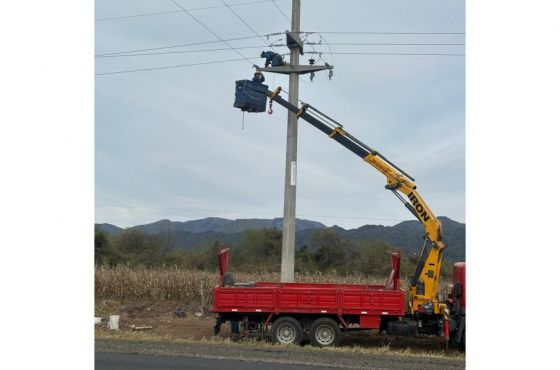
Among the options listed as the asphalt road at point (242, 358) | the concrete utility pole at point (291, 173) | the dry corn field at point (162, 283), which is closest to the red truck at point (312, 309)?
the asphalt road at point (242, 358)

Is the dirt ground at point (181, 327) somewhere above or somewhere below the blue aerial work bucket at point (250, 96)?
below

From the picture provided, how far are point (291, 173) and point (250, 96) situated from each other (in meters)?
2.78

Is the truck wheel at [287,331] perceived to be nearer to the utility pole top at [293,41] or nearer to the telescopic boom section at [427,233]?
the telescopic boom section at [427,233]

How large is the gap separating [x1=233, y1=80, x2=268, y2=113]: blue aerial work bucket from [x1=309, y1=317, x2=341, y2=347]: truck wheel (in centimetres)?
578

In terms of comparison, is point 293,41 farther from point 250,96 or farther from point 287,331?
point 287,331

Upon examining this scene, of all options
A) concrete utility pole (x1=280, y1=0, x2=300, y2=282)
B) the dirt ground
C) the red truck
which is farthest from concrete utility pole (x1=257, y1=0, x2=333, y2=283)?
the red truck

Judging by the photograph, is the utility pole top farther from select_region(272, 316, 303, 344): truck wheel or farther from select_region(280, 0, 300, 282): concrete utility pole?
select_region(272, 316, 303, 344): truck wheel

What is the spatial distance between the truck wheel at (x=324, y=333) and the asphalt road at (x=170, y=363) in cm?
273

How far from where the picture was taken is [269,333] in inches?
537

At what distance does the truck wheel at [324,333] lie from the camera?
1305 cm

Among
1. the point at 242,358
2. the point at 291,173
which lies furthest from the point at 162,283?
the point at 242,358

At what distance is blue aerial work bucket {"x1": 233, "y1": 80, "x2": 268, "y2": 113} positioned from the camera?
603 inches
